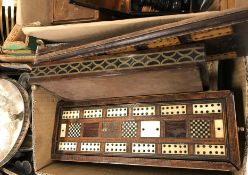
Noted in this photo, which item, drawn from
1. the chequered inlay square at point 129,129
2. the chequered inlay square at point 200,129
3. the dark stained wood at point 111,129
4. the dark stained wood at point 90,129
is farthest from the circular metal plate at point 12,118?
the chequered inlay square at point 200,129

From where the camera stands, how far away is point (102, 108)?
1490 millimetres

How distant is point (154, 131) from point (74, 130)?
492mm

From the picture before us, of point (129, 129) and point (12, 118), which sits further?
point (12, 118)

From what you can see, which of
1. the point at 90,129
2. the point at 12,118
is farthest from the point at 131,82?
the point at 12,118

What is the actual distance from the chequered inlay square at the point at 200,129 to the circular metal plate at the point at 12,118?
0.97m

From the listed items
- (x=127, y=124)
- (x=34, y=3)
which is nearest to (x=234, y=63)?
(x=127, y=124)

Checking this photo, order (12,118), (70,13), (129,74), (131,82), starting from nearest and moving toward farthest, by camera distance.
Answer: (129,74), (131,82), (70,13), (12,118)

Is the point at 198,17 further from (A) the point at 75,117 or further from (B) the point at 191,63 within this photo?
(A) the point at 75,117

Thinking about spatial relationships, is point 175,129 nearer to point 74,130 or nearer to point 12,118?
point 74,130

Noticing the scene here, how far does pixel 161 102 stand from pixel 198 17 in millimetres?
517

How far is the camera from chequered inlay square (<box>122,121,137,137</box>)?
135 centimetres

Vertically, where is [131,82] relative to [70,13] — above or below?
below

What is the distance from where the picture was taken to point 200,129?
47.3 inches

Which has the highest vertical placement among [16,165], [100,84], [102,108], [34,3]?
[34,3]
